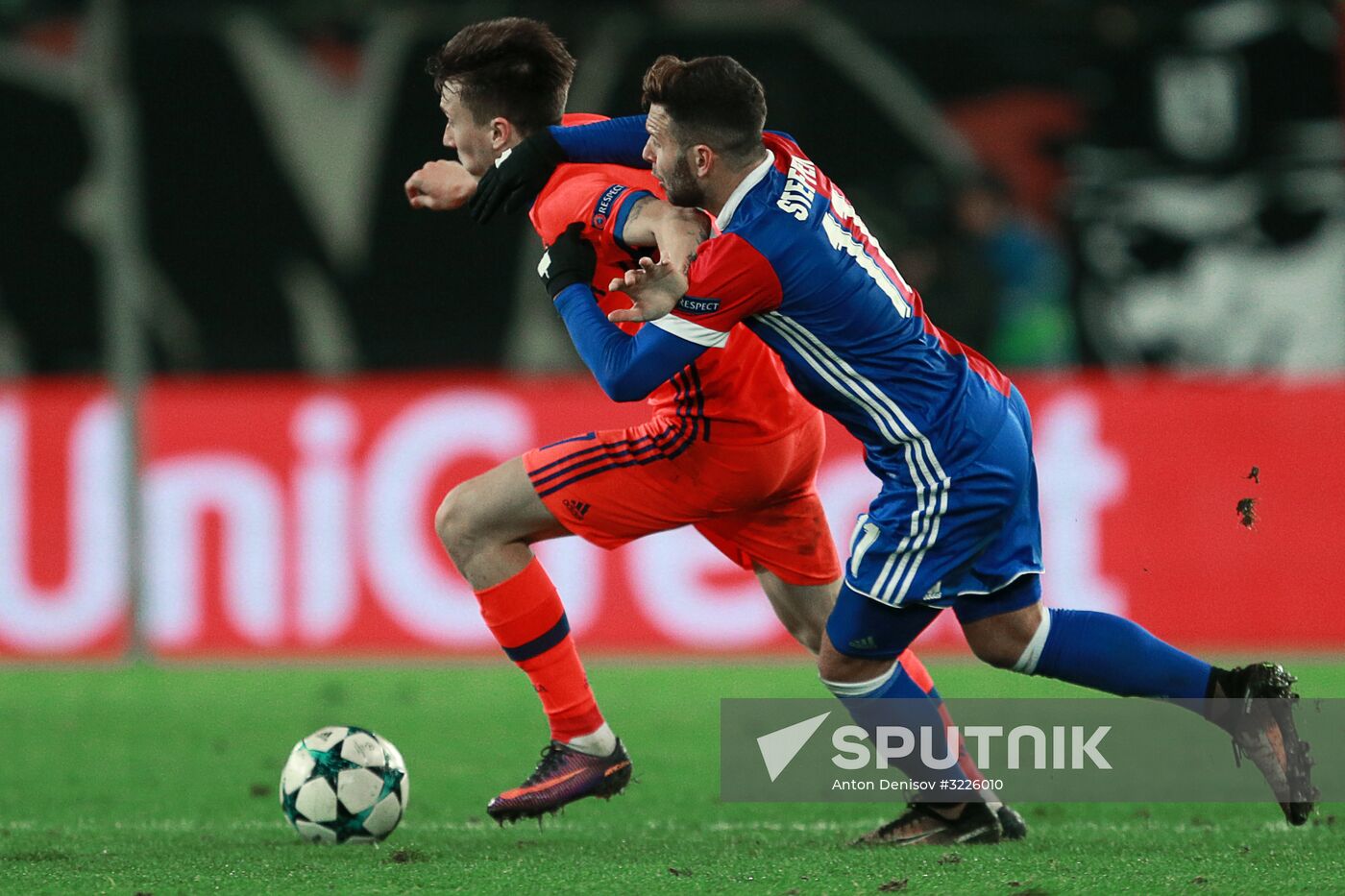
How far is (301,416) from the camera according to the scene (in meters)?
10.3

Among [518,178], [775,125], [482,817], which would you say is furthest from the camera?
[775,125]

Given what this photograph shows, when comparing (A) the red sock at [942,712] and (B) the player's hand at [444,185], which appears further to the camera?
(B) the player's hand at [444,185]

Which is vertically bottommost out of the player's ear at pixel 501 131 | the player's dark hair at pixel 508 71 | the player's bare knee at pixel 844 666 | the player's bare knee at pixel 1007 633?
the player's bare knee at pixel 844 666

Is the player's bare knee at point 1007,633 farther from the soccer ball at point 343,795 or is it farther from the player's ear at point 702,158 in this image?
the soccer ball at point 343,795

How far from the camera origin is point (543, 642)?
18.0 feet

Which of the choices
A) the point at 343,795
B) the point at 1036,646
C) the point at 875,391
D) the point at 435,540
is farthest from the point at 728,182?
the point at 435,540

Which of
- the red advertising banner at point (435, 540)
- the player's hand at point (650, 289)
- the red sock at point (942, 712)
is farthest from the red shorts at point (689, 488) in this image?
the red advertising banner at point (435, 540)

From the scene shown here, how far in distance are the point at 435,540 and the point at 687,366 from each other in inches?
196

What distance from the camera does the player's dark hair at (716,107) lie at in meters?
4.77

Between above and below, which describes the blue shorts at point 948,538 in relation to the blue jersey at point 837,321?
below

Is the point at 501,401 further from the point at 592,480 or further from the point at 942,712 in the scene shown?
the point at 942,712

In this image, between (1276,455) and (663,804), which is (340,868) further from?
(1276,455)

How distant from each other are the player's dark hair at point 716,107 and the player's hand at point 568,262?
43 centimetres

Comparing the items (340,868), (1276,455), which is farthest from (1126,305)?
(340,868)
